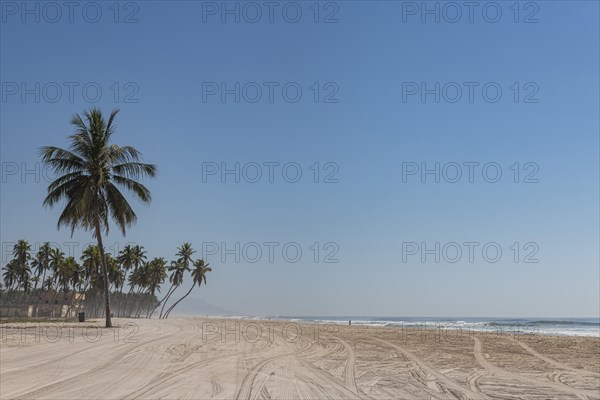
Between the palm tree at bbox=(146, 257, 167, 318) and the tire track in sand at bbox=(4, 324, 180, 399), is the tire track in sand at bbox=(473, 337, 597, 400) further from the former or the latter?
the palm tree at bbox=(146, 257, 167, 318)

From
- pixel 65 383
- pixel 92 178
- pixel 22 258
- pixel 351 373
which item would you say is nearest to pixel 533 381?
pixel 351 373

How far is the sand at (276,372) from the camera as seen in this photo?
32.7 feet

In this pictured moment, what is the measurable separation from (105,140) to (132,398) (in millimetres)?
26509

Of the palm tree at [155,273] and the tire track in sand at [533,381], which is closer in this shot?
the tire track in sand at [533,381]

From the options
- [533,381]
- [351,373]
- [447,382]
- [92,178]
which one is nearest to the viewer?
[447,382]

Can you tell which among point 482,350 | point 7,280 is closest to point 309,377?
point 482,350

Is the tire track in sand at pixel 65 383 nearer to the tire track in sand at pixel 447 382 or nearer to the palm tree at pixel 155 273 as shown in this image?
the tire track in sand at pixel 447 382

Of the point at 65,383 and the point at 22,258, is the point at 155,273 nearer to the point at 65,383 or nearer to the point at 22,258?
the point at 22,258

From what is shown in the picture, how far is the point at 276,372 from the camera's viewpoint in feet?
41.6

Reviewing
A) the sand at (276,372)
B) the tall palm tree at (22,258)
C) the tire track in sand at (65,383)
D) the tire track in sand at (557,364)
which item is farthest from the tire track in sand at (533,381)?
the tall palm tree at (22,258)

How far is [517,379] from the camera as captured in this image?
12.6m

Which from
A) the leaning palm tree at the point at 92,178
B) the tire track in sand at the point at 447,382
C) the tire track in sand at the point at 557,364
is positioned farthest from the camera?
the leaning palm tree at the point at 92,178

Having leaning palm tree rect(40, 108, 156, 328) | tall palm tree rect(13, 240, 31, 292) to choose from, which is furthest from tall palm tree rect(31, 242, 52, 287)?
leaning palm tree rect(40, 108, 156, 328)

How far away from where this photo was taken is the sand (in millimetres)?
9977
